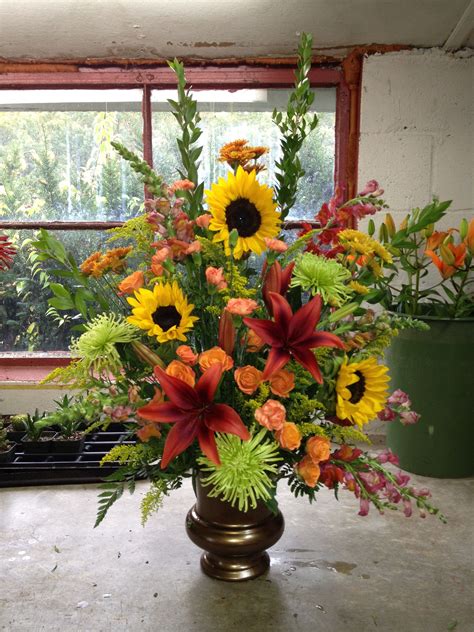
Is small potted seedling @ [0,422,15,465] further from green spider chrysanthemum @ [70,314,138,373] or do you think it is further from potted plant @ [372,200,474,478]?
potted plant @ [372,200,474,478]

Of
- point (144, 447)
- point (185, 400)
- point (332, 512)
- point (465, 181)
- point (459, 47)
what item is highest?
point (459, 47)

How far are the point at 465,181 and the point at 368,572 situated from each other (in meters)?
1.21

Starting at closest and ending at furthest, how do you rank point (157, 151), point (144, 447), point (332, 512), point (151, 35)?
point (144, 447) → point (332, 512) → point (151, 35) → point (157, 151)

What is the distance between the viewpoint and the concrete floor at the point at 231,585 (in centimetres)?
99

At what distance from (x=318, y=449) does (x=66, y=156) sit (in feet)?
5.01

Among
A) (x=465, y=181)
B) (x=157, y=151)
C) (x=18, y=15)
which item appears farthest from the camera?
(x=157, y=151)

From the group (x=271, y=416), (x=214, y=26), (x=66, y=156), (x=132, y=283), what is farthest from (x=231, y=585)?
(x=66, y=156)

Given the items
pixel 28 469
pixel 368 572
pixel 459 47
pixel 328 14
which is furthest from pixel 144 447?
pixel 459 47

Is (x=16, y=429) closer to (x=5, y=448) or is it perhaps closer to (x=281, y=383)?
(x=5, y=448)

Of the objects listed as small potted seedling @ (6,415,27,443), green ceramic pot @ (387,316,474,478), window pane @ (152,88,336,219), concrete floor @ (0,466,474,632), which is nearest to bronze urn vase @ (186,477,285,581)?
concrete floor @ (0,466,474,632)

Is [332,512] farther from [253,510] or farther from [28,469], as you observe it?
[28,469]

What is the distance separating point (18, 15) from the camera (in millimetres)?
1555

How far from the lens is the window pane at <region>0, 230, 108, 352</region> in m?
2.03

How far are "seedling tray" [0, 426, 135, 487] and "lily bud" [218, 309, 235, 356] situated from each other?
0.80m
